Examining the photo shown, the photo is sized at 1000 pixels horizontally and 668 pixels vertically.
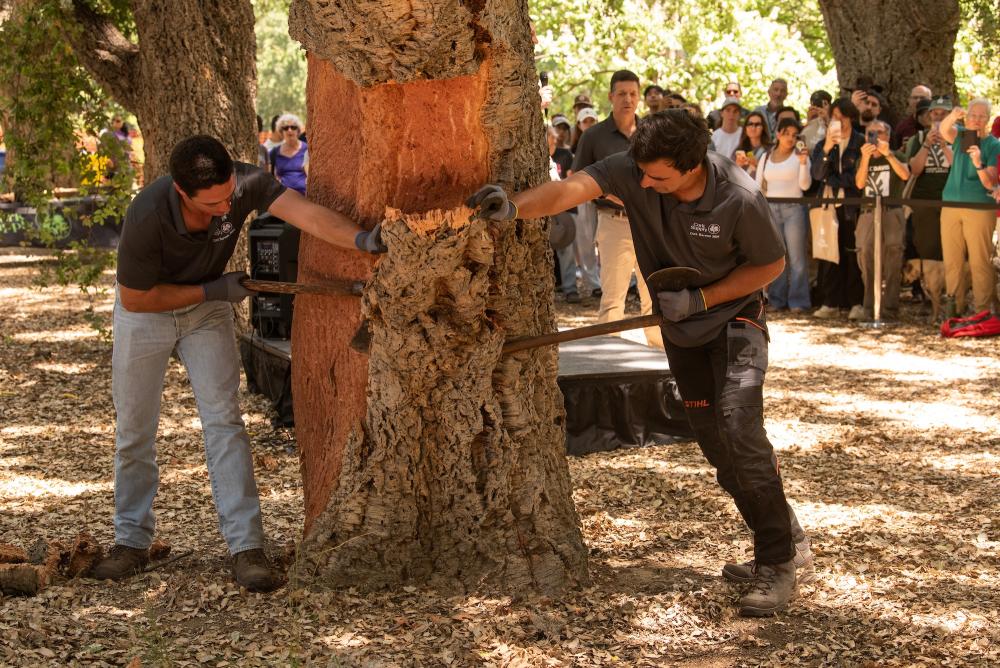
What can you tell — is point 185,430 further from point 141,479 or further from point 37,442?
point 141,479

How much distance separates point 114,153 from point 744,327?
5.59 m

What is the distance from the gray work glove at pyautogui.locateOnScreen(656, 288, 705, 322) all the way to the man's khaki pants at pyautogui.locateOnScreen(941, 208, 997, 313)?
6.46 m

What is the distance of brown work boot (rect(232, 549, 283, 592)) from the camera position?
4453 mm

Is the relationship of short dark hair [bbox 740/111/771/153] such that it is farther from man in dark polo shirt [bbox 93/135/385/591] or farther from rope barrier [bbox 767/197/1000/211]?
man in dark polo shirt [bbox 93/135/385/591]

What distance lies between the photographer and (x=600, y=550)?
4.96 metres

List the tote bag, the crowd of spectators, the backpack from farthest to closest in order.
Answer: the tote bag, the backpack, the crowd of spectators

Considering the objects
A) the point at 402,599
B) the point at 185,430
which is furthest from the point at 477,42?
the point at 185,430

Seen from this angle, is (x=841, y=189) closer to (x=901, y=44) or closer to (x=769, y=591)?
(x=901, y=44)

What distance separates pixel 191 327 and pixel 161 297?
0.19 meters

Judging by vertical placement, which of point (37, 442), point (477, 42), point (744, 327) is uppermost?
point (477, 42)

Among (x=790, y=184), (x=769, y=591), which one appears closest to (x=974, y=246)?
(x=790, y=184)

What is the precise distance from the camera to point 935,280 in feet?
34.7

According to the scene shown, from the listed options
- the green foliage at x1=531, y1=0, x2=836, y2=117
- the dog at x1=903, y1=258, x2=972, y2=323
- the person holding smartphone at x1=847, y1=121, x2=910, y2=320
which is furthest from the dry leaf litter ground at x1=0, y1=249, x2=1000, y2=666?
the green foliage at x1=531, y1=0, x2=836, y2=117

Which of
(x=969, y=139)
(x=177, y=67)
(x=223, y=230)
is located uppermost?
(x=177, y=67)
